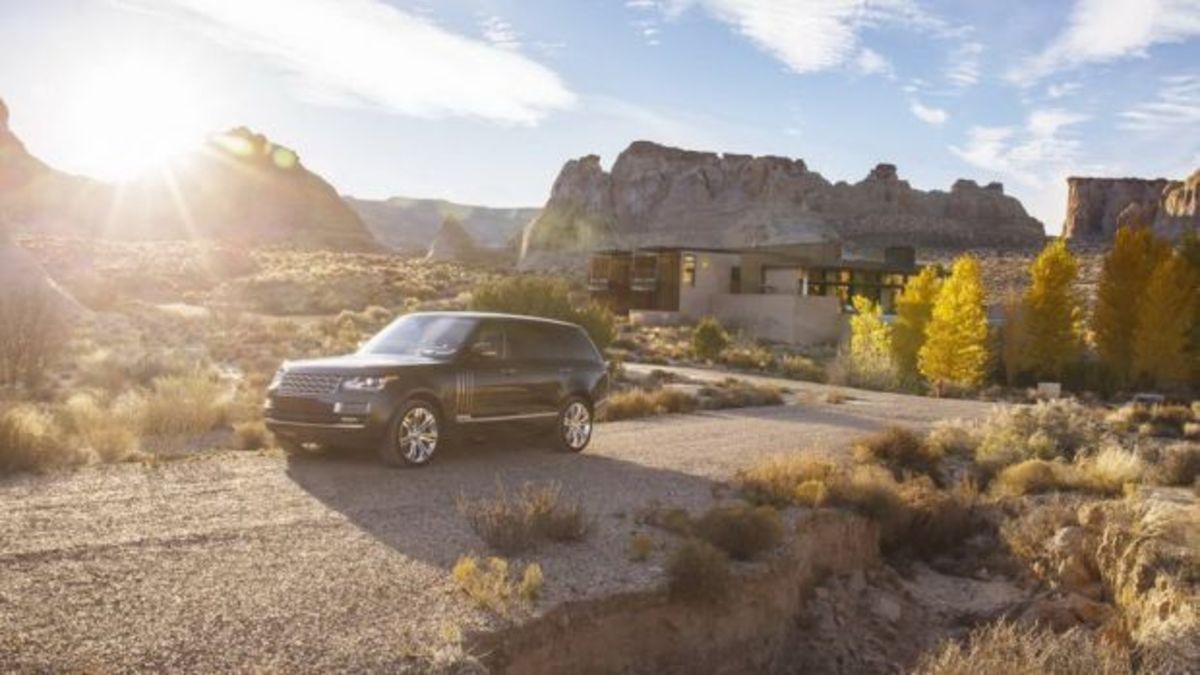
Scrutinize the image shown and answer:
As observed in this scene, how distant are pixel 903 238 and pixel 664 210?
46.8 metres

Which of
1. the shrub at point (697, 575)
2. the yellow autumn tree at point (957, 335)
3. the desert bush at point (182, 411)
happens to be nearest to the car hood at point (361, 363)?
the shrub at point (697, 575)

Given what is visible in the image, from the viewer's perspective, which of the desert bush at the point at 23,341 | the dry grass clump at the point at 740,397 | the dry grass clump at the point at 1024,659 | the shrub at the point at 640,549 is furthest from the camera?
the dry grass clump at the point at 740,397

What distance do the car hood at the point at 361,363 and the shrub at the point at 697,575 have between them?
14.7 feet

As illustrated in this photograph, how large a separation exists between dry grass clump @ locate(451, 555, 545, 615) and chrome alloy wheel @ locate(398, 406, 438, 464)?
4184mm

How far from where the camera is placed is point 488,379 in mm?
13094

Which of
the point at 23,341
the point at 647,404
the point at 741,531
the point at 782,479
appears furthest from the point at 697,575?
the point at 23,341

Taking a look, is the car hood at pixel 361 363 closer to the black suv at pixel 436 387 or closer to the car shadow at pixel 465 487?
the black suv at pixel 436 387

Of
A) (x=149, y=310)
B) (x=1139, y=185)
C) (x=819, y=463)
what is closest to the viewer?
(x=819, y=463)

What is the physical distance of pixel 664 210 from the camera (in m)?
178

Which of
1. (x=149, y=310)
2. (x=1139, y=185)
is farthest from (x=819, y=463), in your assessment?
(x=1139, y=185)

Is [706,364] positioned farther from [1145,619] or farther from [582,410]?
[1145,619]

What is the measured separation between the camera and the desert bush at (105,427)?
13.1 metres

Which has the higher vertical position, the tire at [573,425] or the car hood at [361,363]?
the car hood at [361,363]

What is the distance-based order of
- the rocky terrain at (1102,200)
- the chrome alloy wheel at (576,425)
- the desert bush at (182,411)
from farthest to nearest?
the rocky terrain at (1102,200)
the desert bush at (182,411)
the chrome alloy wheel at (576,425)
